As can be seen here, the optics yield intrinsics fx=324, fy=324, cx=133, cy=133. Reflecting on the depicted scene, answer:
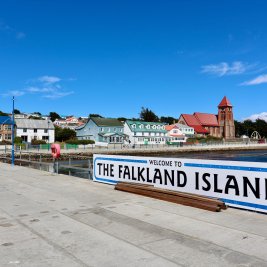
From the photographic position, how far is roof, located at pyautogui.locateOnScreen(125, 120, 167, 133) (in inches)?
3873

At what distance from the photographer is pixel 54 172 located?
65.9 feet

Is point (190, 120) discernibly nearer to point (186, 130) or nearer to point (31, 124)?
point (186, 130)

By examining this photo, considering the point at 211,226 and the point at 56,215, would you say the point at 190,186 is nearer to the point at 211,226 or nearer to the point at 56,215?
the point at 211,226

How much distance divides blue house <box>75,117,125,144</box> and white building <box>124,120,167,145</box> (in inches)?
112

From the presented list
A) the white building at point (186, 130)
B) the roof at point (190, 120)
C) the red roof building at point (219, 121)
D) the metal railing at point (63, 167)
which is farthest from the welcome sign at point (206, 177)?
the red roof building at point (219, 121)

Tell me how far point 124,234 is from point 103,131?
85.6 metres

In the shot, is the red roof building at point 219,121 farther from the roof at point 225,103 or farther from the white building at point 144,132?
the white building at point 144,132

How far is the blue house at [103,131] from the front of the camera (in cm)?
9073

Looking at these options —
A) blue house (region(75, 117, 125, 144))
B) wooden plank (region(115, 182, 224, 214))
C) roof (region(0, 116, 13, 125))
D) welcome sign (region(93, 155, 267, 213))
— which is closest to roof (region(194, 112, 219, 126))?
blue house (region(75, 117, 125, 144))

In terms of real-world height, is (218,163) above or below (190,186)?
above

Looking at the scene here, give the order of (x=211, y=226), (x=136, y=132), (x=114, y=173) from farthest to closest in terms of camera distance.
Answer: (x=136, y=132)
(x=114, y=173)
(x=211, y=226)

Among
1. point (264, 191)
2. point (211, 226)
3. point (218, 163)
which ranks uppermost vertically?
point (218, 163)

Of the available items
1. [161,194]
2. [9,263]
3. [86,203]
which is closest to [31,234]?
[9,263]

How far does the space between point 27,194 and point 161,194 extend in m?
5.07
